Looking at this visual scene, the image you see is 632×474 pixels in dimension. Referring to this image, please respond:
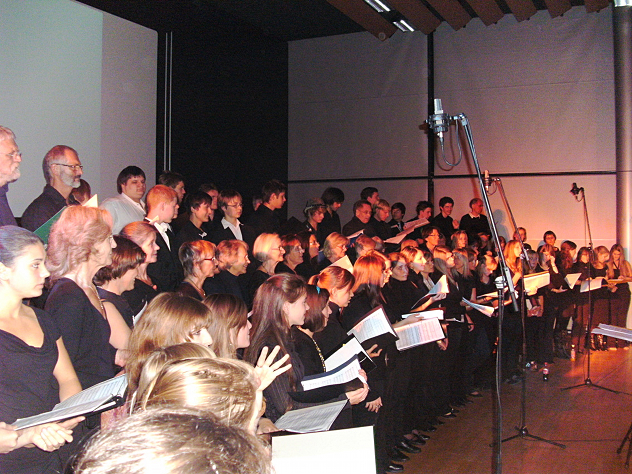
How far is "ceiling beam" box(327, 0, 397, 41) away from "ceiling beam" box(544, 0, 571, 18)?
2065 mm

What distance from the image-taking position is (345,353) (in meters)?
2.78

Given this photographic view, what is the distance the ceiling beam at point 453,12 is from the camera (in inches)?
309

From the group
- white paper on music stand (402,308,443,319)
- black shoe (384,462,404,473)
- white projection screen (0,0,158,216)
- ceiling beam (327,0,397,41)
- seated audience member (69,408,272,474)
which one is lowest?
black shoe (384,462,404,473)

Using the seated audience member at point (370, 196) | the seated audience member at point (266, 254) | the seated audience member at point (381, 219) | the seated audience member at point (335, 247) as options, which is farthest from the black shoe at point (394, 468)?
the seated audience member at point (370, 196)

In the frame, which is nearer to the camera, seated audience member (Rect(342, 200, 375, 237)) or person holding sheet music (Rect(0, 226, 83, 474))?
person holding sheet music (Rect(0, 226, 83, 474))

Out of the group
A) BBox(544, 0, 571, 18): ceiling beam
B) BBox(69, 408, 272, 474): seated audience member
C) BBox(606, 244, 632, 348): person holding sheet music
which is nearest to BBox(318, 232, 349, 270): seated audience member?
BBox(69, 408, 272, 474): seated audience member

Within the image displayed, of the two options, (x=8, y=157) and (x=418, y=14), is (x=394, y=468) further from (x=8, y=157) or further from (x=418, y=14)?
(x=418, y=14)

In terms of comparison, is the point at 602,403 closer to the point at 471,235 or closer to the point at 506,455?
the point at 506,455

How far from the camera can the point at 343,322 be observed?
3.89 meters

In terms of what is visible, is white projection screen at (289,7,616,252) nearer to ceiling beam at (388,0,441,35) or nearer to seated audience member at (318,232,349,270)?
ceiling beam at (388,0,441,35)

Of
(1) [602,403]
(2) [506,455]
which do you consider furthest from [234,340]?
(1) [602,403]

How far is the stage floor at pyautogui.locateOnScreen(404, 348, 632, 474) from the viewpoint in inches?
148

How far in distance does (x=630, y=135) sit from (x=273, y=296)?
699cm

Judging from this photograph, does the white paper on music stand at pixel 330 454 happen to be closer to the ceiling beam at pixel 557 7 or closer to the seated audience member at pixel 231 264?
the seated audience member at pixel 231 264
